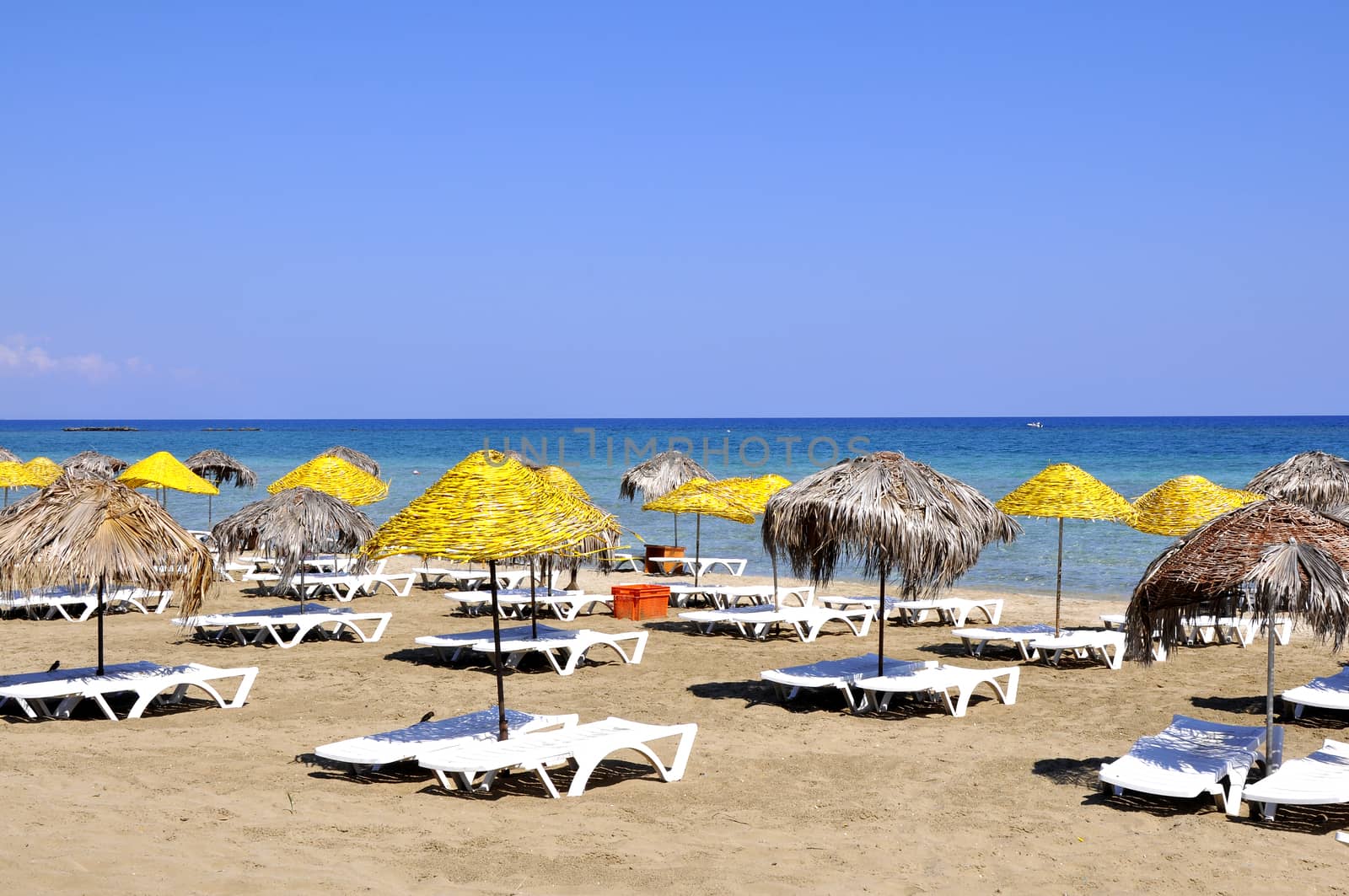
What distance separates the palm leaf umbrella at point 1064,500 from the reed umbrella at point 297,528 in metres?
6.87

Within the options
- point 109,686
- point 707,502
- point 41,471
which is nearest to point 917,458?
point 41,471

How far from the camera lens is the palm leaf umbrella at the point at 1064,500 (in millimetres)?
12000

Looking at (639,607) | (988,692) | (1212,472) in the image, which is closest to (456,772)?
(988,692)

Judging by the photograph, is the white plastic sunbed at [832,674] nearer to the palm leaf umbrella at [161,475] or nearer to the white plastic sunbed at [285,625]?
the white plastic sunbed at [285,625]

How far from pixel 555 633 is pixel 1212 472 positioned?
2031 inches

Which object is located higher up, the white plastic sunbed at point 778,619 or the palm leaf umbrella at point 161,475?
the palm leaf umbrella at point 161,475

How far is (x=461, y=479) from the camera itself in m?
7.36

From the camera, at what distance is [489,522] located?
706 cm

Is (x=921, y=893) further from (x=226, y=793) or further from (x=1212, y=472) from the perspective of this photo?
(x=1212, y=472)

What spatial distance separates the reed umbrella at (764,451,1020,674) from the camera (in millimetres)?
9297

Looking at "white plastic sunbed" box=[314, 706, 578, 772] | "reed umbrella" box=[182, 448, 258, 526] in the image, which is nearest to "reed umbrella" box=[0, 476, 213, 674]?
"white plastic sunbed" box=[314, 706, 578, 772]

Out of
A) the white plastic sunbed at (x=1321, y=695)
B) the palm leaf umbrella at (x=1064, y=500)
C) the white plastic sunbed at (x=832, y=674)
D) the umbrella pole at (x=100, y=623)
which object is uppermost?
the palm leaf umbrella at (x=1064, y=500)

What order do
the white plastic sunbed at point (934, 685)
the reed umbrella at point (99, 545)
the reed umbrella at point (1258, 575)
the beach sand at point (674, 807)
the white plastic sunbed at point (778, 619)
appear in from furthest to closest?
the white plastic sunbed at point (778, 619), the white plastic sunbed at point (934, 685), the reed umbrella at point (99, 545), the reed umbrella at point (1258, 575), the beach sand at point (674, 807)

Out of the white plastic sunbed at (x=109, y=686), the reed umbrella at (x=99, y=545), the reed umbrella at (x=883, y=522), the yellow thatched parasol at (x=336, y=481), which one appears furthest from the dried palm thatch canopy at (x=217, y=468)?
the reed umbrella at (x=883, y=522)
